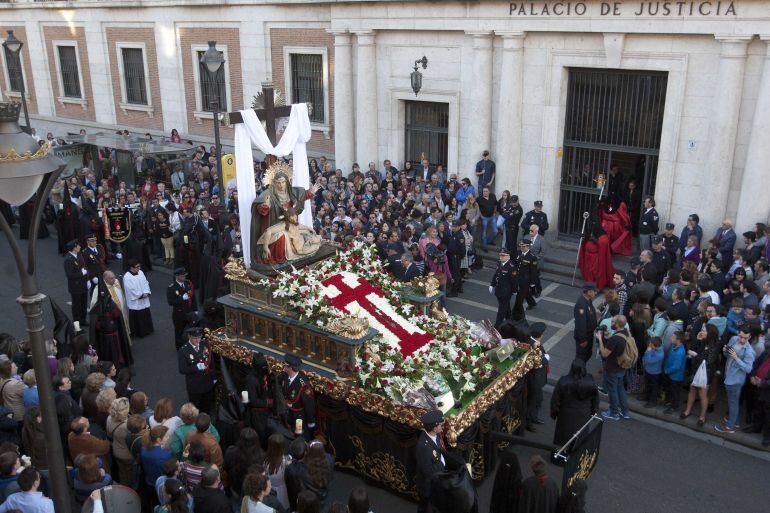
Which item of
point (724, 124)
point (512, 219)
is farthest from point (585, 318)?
point (724, 124)

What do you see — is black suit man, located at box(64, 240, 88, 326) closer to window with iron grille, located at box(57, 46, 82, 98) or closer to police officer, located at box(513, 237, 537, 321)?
police officer, located at box(513, 237, 537, 321)

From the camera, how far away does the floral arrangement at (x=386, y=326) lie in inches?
350

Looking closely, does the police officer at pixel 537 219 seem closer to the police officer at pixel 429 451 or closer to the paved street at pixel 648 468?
the paved street at pixel 648 468

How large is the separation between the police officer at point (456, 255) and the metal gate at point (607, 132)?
149 inches

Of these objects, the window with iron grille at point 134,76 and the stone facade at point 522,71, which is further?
the window with iron grille at point 134,76

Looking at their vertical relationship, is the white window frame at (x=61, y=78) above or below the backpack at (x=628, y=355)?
above

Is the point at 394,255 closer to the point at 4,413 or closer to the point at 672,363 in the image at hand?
the point at 672,363

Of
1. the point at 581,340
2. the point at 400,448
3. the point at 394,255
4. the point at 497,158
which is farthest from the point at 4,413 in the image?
the point at 497,158

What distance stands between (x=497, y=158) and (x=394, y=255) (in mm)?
5334

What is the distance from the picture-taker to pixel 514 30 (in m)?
16.3

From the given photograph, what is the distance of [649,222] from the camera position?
1514 cm

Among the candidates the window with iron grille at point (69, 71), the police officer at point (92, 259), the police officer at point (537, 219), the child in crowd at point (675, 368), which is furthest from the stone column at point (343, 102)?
the window with iron grille at point (69, 71)

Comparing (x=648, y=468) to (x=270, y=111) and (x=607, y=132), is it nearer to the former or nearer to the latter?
(x=270, y=111)

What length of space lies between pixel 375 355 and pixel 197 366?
2497mm
